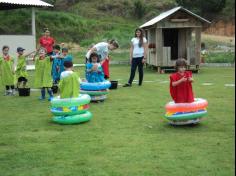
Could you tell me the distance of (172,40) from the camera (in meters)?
22.3

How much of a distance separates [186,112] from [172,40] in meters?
14.9

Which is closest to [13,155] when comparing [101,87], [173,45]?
[101,87]

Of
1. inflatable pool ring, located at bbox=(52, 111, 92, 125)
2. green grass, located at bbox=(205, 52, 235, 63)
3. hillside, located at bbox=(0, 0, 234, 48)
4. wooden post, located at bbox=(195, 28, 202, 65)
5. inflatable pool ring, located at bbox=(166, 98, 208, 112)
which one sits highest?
hillside, located at bbox=(0, 0, 234, 48)

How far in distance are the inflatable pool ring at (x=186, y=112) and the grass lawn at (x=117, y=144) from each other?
0.16 metres

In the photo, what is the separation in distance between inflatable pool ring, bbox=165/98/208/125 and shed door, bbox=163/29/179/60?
14.4 meters

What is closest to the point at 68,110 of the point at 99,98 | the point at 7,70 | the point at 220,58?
the point at 99,98

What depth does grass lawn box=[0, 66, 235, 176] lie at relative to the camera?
549 cm

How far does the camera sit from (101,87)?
10898mm

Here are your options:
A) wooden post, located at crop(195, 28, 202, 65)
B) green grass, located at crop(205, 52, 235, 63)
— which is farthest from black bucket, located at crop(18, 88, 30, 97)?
green grass, located at crop(205, 52, 235, 63)

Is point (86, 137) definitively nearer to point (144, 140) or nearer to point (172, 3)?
point (144, 140)

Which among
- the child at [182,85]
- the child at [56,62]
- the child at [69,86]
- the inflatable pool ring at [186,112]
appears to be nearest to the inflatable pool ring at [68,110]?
the child at [69,86]

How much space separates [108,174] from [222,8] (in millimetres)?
42750

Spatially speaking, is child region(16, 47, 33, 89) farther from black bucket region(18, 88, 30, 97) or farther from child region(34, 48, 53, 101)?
child region(34, 48, 53, 101)

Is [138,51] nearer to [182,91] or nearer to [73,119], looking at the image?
[73,119]
